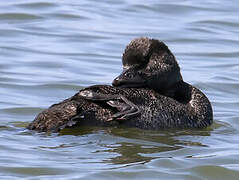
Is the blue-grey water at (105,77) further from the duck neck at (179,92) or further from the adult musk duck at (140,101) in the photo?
the duck neck at (179,92)

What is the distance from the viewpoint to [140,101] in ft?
29.7

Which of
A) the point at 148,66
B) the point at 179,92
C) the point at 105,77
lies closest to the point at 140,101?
the point at 148,66

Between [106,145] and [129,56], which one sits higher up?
[129,56]

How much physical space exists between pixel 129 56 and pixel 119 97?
0.61 metres

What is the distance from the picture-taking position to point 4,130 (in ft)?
29.9

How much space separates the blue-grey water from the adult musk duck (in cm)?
12

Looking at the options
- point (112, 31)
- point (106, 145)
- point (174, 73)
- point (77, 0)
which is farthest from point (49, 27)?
point (106, 145)

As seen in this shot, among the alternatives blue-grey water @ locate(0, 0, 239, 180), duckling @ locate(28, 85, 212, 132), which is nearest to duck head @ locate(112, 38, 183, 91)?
duckling @ locate(28, 85, 212, 132)

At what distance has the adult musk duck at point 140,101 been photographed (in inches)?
342

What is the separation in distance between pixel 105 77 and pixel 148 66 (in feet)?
10.6

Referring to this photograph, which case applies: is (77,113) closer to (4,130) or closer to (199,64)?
(4,130)

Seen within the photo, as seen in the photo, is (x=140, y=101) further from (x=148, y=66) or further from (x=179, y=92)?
(x=179, y=92)

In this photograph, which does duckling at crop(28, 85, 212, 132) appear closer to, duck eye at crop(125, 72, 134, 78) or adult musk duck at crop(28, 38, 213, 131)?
adult musk duck at crop(28, 38, 213, 131)

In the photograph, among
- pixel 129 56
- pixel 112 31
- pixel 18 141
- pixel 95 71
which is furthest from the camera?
pixel 112 31
